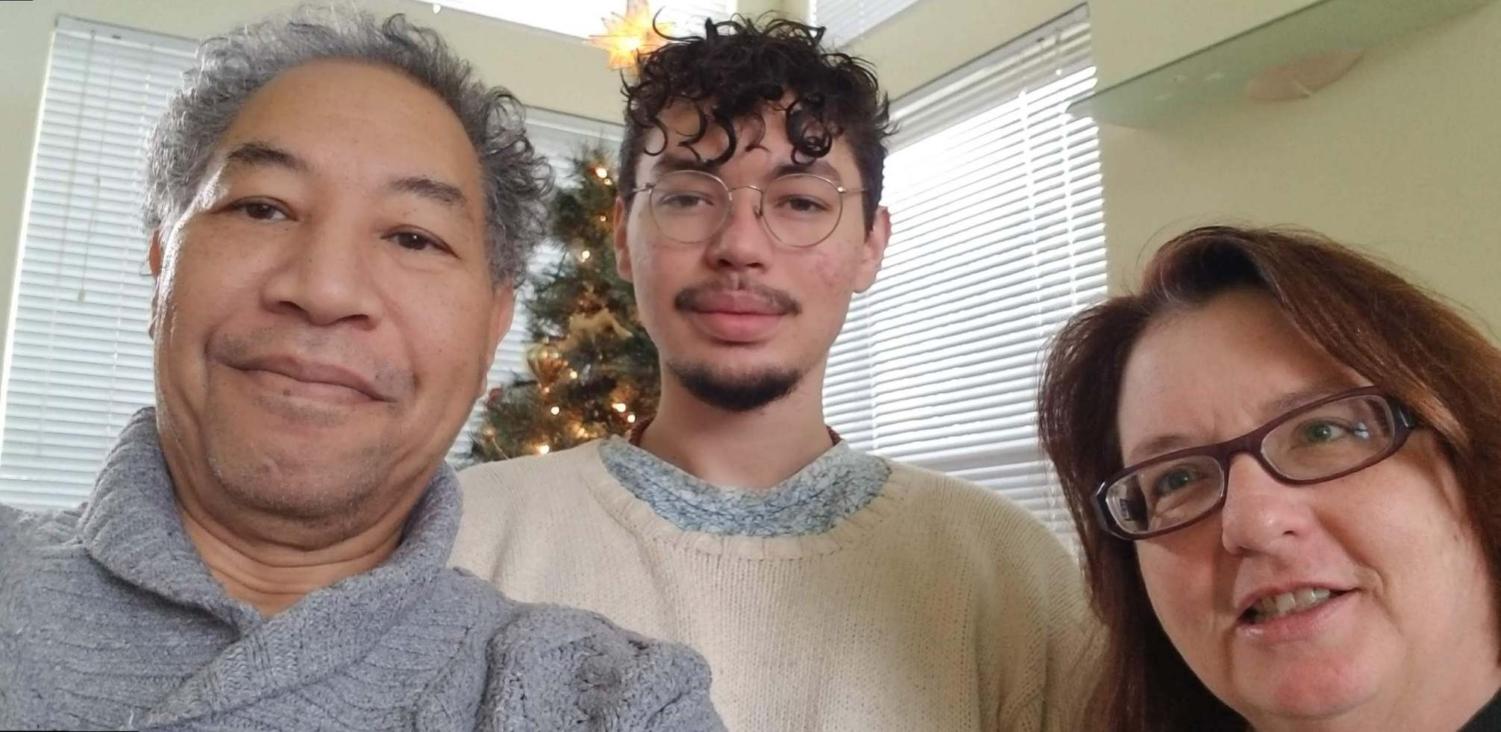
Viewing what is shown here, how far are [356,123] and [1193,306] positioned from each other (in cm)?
88

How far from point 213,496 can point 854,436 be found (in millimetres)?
2971

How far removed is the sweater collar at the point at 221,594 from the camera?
856 mm

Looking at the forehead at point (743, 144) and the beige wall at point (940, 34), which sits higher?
the beige wall at point (940, 34)

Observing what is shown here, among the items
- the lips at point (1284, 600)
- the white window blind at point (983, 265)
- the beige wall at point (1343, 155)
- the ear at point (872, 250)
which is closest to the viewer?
the lips at point (1284, 600)

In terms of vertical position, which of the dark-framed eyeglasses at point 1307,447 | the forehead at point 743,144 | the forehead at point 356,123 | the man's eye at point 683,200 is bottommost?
the dark-framed eyeglasses at point 1307,447

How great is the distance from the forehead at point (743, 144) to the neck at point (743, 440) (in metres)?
0.31

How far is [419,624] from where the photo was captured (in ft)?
3.24

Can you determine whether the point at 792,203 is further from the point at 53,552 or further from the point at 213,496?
the point at 53,552

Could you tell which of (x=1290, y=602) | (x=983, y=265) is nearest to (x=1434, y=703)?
(x=1290, y=602)

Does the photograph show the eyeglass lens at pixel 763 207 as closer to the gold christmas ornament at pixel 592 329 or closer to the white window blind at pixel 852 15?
the gold christmas ornament at pixel 592 329

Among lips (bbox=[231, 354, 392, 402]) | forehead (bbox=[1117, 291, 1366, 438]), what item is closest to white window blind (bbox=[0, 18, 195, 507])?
lips (bbox=[231, 354, 392, 402])

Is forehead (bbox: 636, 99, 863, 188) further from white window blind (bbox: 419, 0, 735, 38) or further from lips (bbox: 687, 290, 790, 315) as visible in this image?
white window blind (bbox: 419, 0, 735, 38)

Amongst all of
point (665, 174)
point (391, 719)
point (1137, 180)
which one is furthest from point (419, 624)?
point (1137, 180)

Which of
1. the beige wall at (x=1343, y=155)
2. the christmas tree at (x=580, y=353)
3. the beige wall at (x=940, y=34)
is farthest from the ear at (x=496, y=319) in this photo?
the beige wall at (x=940, y=34)
